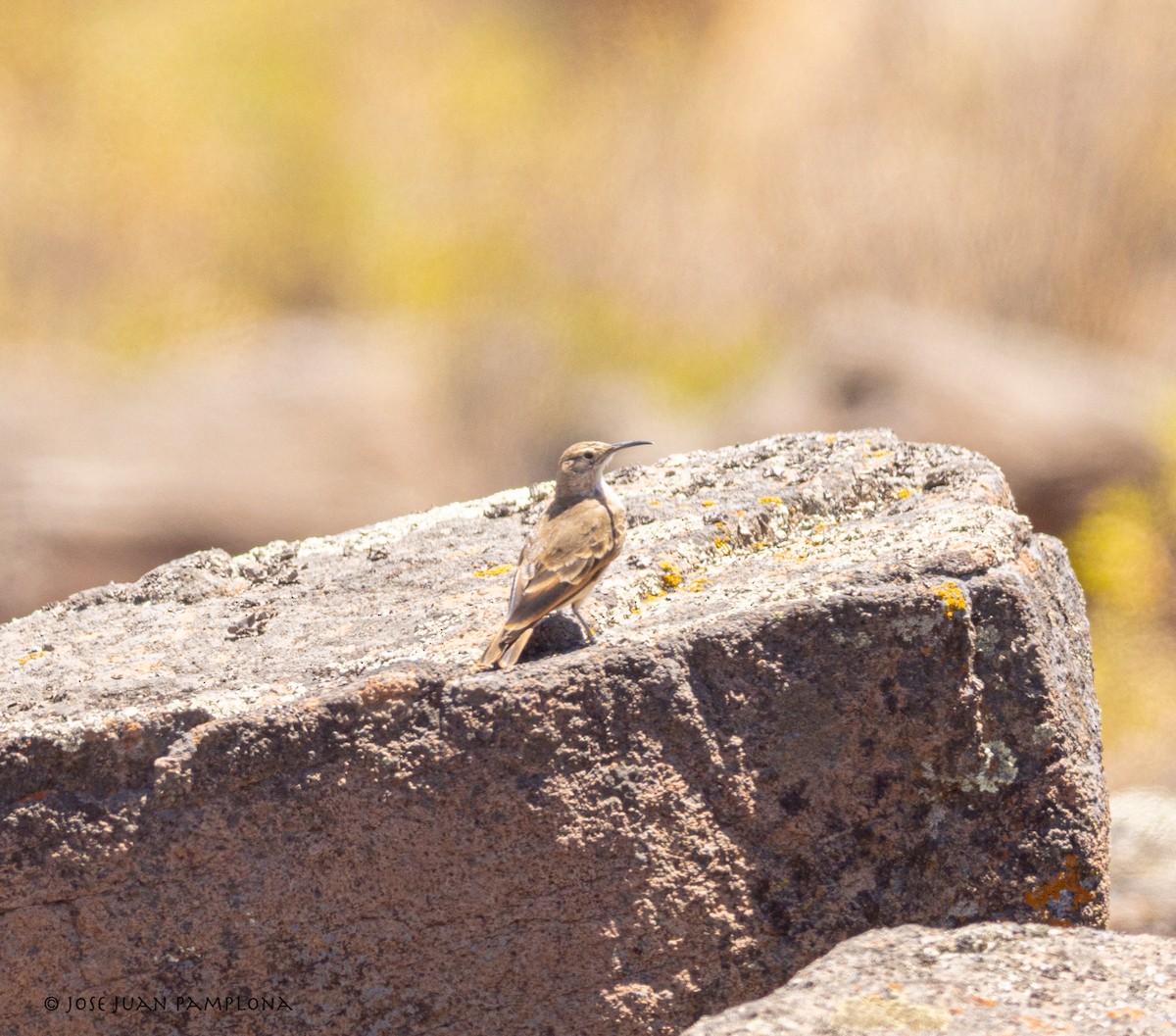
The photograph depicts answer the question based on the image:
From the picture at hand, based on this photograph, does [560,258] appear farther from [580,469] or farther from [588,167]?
[580,469]

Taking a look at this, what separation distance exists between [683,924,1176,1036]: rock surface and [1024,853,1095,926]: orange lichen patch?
194mm

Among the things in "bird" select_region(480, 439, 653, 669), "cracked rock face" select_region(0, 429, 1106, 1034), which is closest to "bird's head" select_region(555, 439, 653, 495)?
"bird" select_region(480, 439, 653, 669)

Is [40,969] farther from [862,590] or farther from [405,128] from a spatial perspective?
[405,128]

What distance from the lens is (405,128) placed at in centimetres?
1441

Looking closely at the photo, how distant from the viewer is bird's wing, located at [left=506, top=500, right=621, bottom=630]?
3.95 metres

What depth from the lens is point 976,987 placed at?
11.3ft

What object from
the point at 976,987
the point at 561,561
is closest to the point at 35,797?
the point at 561,561

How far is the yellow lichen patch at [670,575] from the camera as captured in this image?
454 cm

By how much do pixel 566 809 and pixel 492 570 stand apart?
1339 millimetres

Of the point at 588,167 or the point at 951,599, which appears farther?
the point at 588,167

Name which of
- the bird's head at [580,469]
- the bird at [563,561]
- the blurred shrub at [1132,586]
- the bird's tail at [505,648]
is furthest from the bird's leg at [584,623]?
the blurred shrub at [1132,586]

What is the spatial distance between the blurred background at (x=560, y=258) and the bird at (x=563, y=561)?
5527mm

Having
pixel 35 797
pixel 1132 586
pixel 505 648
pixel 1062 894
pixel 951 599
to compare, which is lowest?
pixel 1062 894

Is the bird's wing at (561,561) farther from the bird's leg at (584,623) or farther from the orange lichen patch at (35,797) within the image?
the orange lichen patch at (35,797)
